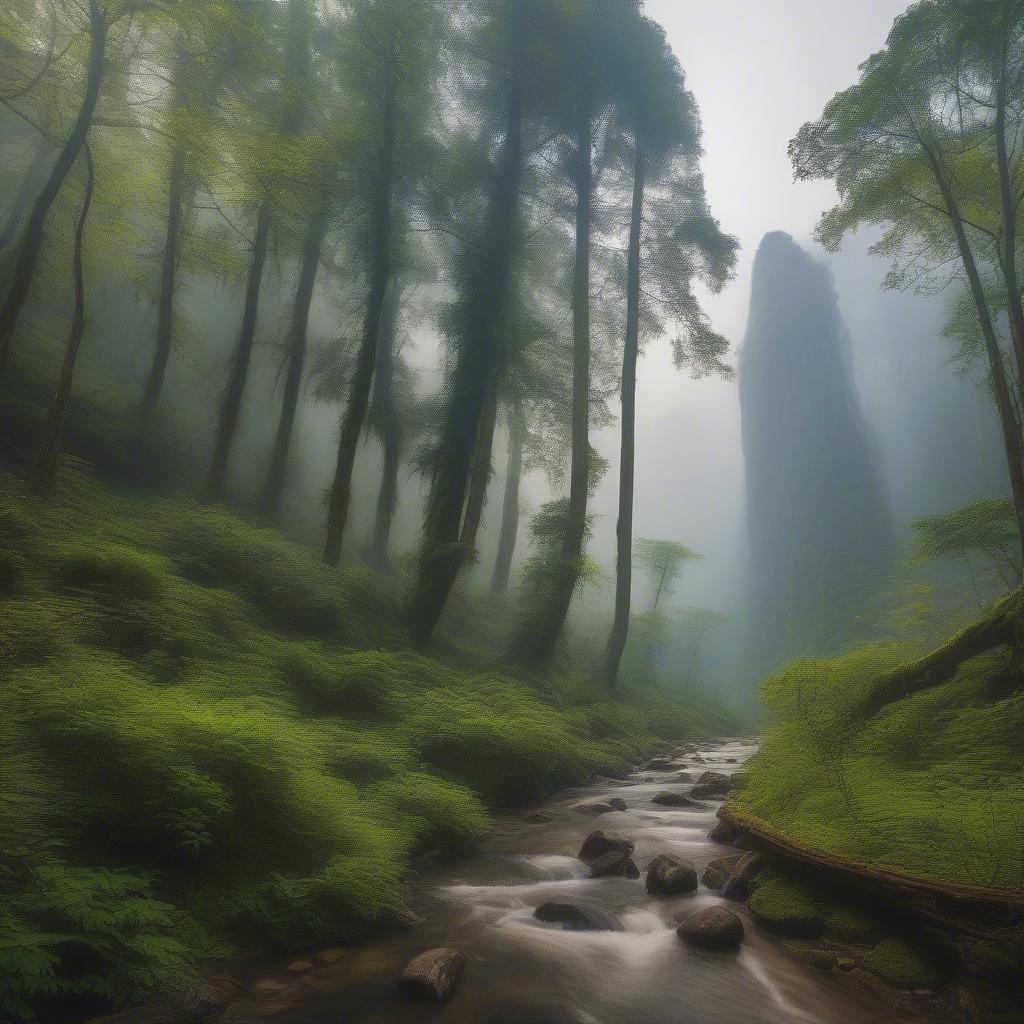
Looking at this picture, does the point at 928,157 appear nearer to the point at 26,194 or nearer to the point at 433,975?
the point at 433,975

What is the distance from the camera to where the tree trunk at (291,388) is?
15.5 m

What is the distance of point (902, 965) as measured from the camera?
10.4 feet

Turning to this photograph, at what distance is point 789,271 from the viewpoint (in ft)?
219

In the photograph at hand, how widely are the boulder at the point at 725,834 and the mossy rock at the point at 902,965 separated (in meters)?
2.23

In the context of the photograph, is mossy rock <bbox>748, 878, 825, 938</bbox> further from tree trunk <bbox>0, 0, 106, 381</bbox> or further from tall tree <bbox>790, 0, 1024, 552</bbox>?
tree trunk <bbox>0, 0, 106, 381</bbox>

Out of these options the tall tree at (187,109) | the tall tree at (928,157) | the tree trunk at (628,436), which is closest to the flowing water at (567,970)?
the tall tree at (928,157)

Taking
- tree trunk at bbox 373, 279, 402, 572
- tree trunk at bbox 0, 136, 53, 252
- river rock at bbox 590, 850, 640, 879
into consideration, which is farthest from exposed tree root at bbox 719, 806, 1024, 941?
tree trunk at bbox 0, 136, 53, 252

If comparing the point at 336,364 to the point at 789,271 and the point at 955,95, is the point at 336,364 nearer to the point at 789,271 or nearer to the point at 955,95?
the point at 955,95

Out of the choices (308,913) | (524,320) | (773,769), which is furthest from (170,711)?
(524,320)

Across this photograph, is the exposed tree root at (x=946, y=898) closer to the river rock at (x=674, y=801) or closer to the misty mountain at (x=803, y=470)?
the river rock at (x=674, y=801)

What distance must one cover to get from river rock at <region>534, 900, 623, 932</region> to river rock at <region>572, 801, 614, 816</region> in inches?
111

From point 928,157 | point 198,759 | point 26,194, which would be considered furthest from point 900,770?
point 26,194

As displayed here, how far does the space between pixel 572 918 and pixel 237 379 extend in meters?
14.0

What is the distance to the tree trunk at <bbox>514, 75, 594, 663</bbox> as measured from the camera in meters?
12.8
